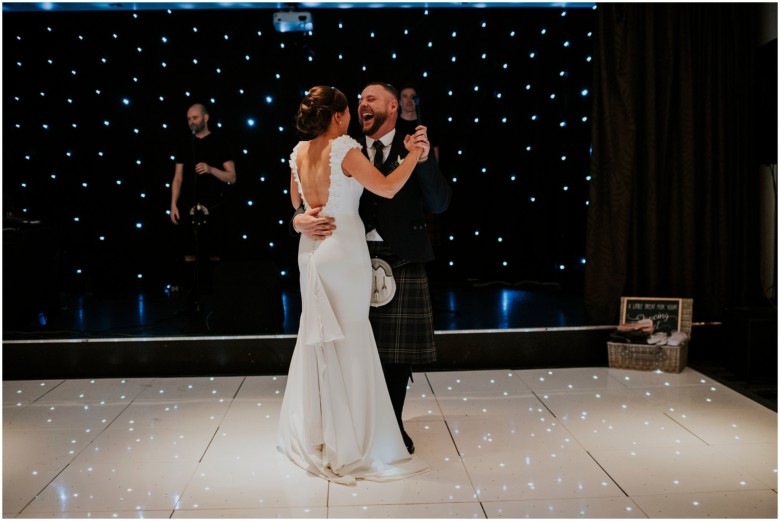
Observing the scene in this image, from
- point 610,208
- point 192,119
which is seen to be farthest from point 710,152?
point 192,119

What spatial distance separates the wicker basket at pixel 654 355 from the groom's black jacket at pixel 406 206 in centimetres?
197

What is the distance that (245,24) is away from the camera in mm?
6449

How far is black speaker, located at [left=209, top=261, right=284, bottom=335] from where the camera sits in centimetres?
456

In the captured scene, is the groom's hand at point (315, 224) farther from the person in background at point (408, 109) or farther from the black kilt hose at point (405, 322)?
the person in background at point (408, 109)

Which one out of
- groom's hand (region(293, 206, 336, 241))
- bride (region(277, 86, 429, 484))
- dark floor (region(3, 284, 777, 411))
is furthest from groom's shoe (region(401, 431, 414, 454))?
dark floor (region(3, 284, 777, 411))

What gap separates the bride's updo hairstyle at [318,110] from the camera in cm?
271

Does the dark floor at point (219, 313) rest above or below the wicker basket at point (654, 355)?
above

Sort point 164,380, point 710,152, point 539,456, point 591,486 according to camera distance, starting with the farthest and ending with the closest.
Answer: point 710,152, point 164,380, point 539,456, point 591,486

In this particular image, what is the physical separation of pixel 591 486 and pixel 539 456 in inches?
13.2

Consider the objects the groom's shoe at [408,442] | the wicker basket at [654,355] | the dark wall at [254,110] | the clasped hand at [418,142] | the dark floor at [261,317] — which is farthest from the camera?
the dark wall at [254,110]

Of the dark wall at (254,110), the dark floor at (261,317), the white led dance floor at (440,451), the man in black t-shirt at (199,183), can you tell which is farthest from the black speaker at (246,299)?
the dark wall at (254,110)

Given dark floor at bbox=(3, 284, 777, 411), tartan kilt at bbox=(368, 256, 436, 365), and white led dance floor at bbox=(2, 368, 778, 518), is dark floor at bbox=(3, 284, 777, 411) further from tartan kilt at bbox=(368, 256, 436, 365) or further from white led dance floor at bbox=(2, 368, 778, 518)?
tartan kilt at bbox=(368, 256, 436, 365)

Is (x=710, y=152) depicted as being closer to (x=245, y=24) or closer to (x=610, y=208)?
(x=610, y=208)

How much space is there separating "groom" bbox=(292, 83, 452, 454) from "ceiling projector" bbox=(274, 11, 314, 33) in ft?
7.31
